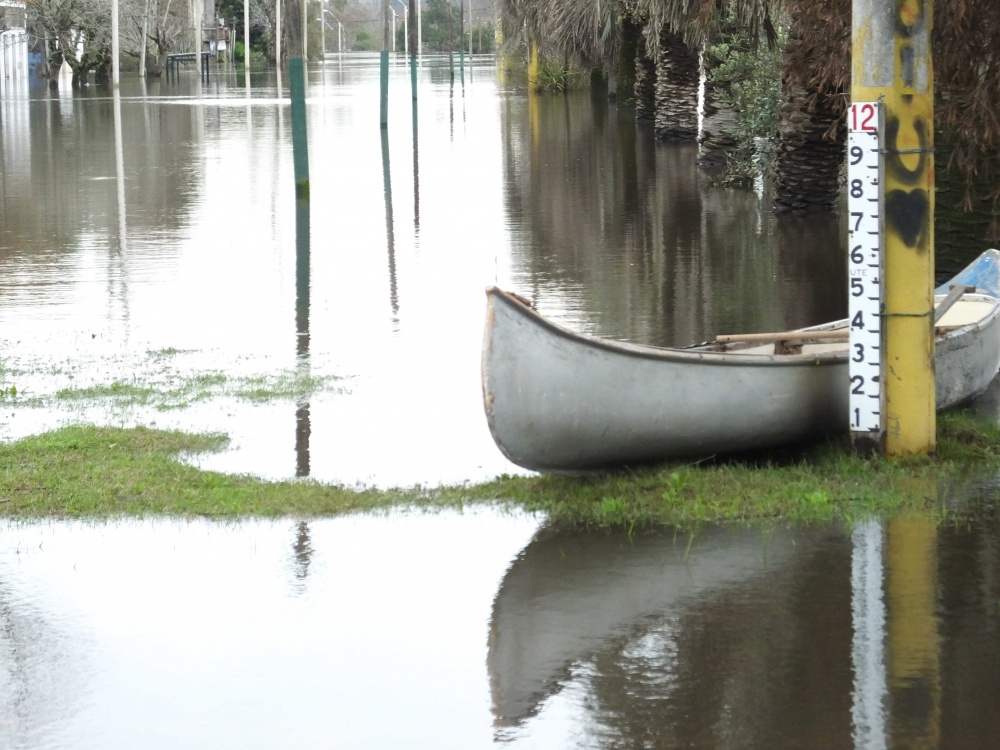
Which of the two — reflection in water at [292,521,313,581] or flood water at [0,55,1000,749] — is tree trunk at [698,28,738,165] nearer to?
Result: flood water at [0,55,1000,749]

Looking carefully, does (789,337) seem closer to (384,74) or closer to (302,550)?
(302,550)

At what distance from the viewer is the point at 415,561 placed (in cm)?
677

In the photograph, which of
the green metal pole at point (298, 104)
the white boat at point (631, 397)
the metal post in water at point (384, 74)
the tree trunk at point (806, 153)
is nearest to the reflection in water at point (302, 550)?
the white boat at point (631, 397)

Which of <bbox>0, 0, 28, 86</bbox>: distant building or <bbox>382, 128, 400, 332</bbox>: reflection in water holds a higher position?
<bbox>0, 0, 28, 86</bbox>: distant building

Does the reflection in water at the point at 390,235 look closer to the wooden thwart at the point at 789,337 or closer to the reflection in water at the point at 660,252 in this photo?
the reflection in water at the point at 660,252

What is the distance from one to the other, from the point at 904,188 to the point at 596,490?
2288 mm

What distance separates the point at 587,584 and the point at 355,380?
490cm

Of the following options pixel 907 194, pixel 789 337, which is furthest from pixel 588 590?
pixel 789 337

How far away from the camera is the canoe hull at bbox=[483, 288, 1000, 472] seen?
711 centimetres

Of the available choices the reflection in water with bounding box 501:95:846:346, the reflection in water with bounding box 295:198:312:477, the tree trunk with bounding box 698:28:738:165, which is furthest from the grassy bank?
the tree trunk with bounding box 698:28:738:165

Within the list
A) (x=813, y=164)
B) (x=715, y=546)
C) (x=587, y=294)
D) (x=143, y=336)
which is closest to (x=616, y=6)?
(x=813, y=164)

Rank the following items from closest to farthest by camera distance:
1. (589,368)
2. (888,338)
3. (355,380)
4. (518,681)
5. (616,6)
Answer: (518,681)
(589,368)
(888,338)
(355,380)
(616,6)

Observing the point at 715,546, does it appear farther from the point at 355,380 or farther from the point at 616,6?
the point at 616,6

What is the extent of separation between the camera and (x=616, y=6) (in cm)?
3525
